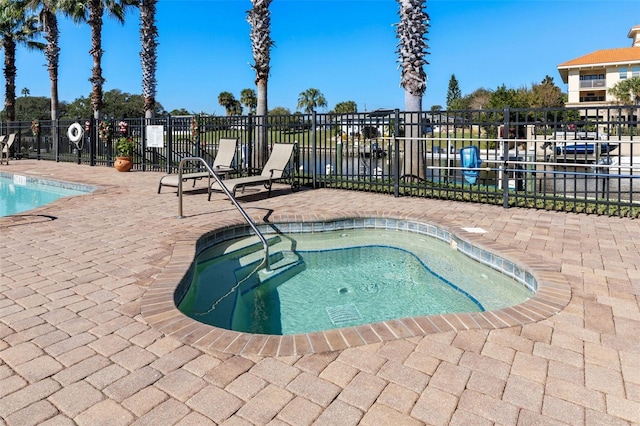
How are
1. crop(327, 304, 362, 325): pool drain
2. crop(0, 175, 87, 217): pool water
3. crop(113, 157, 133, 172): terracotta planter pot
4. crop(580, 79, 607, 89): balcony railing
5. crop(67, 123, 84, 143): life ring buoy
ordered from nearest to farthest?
crop(327, 304, 362, 325): pool drain
crop(0, 175, 87, 217): pool water
crop(113, 157, 133, 172): terracotta planter pot
crop(67, 123, 84, 143): life ring buoy
crop(580, 79, 607, 89): balcony railing

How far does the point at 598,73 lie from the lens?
50656mm

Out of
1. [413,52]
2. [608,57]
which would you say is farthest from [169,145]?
[608,57]

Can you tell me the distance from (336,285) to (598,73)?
59165 mm

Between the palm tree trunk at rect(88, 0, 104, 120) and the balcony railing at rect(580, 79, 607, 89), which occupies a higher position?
the balcony railing at rect(580, 79, 607, 89)

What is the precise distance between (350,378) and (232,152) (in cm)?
827

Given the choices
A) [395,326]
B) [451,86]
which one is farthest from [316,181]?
[451,86]

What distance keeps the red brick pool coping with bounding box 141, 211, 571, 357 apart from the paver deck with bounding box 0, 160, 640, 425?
0.03 m

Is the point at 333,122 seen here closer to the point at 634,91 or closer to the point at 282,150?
the point at 282,150

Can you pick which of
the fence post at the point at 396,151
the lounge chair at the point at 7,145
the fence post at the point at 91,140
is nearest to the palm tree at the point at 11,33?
the lounge chair at the point at 7,145

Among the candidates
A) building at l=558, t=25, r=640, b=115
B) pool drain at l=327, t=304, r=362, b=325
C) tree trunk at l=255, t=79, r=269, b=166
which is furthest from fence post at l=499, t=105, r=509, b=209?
building at l=558, t=25, r=640, b=115

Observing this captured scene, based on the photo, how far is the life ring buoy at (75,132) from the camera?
51.6 feet

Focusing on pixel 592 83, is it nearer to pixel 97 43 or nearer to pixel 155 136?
pixel 97 43

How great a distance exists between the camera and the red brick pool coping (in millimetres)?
2549

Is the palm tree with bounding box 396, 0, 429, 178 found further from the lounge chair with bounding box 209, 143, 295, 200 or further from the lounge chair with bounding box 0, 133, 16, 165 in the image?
the lounge chair with bounding box 0, 133, 16, 165
